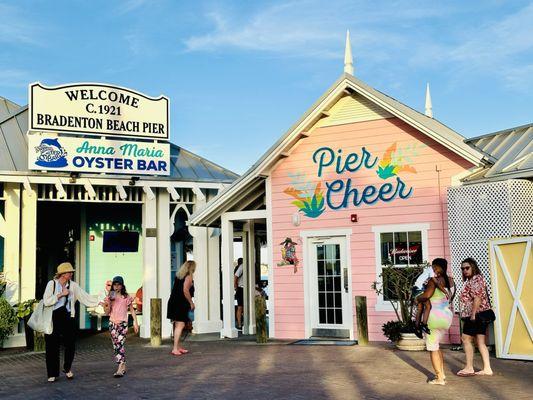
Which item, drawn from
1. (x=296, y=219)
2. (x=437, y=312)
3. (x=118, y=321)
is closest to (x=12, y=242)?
(x=118, y=321)

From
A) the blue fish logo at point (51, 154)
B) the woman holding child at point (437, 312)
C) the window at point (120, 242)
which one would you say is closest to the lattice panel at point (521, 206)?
the woman holding child at point (437, 312)

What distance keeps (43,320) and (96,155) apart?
6.74 m

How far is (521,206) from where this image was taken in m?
11.8

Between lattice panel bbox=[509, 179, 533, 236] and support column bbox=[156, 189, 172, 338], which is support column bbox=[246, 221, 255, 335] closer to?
support column bbox=[156, 189, 172, 338]

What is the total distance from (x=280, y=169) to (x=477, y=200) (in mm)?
4868

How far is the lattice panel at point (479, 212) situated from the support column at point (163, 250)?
7331 millimetres

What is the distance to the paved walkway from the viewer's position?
28.2 feet

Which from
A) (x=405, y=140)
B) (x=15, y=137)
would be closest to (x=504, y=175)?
(x=405, y=140)

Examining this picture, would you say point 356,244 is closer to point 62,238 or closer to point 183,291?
point 183,291

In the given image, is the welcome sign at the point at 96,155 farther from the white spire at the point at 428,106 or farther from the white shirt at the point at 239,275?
the white spire at the point at 428,106

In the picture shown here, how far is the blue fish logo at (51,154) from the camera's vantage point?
15.3m

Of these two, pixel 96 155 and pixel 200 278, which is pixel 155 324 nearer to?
pixel 200 278

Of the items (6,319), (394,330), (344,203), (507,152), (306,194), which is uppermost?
(507,152)

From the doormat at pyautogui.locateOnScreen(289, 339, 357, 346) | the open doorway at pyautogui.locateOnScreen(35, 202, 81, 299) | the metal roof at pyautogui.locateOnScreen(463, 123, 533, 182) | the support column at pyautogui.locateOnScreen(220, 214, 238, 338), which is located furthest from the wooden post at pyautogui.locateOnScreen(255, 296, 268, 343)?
the open doorway at pyautogui.locateOnScreen(35, 202, 81, 299)
